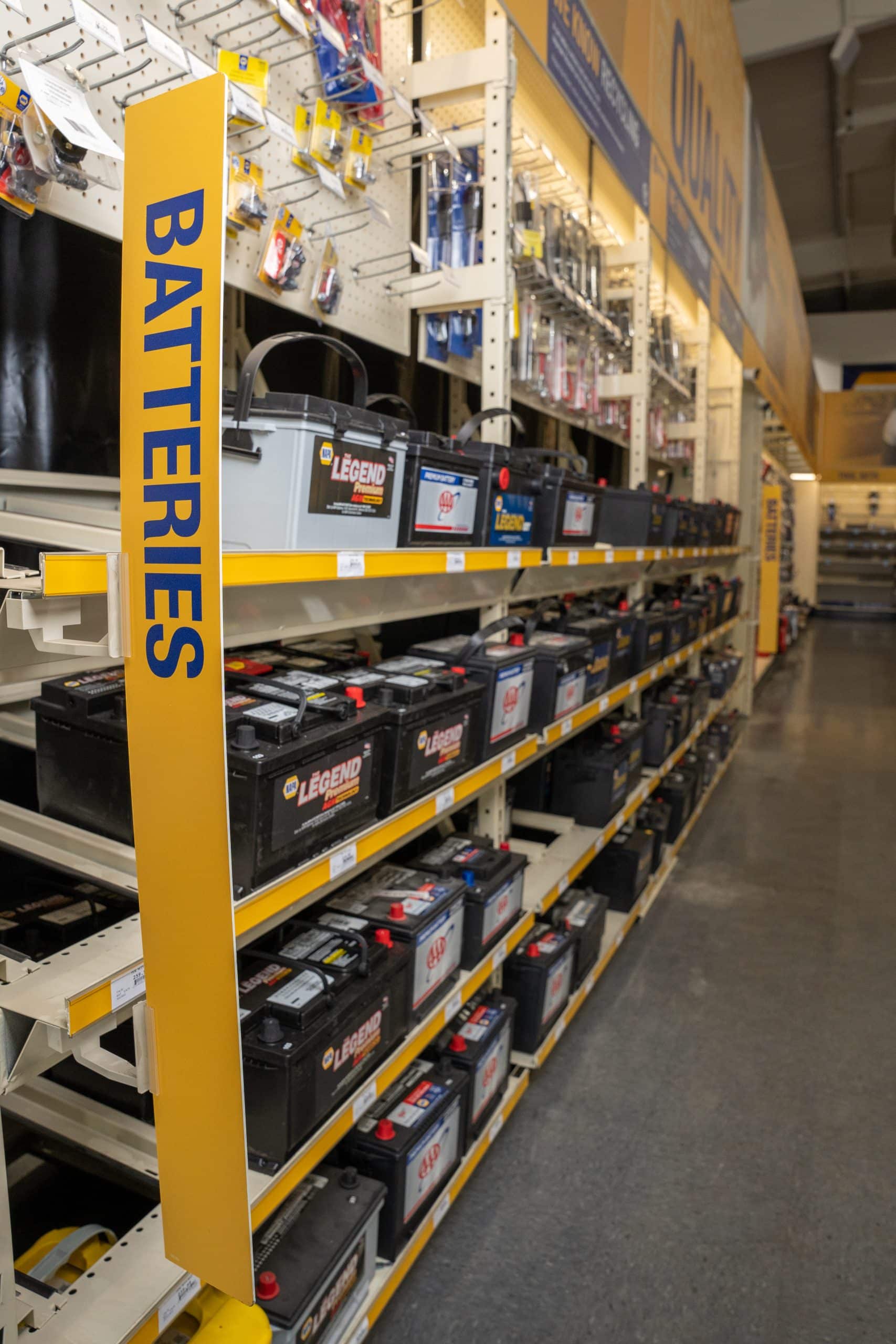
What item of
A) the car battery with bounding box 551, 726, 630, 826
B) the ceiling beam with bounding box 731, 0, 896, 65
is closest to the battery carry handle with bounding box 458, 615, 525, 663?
the car battery with bounding box 551, 726, 630, 826

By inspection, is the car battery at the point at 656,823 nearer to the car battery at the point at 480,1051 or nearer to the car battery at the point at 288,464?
the car battery at the point at 480,1051

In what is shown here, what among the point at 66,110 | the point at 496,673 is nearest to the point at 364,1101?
the point at 496,673

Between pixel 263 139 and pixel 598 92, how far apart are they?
172 cm

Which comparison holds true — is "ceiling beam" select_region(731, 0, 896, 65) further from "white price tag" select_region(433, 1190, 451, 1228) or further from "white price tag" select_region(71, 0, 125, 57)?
"white price tag" select_region(433, 1190, 451, 1228)

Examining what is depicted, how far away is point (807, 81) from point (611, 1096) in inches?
384

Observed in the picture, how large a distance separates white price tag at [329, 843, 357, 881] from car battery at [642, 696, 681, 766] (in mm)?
2585

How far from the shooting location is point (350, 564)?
4.51 ft

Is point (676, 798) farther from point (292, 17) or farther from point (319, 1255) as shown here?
point (292, 17)

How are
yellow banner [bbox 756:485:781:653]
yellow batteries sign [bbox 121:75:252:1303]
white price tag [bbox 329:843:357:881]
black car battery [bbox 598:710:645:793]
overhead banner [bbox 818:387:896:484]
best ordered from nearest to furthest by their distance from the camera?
yellow batteries sign [bbox 121:75:252:1303] → white price tag [bbox 329:843:357:881] → black car battery [bbox 598:710:645:793] → yellow banner [bbox 756:485:781:653] → overhead banner [bbox 818:387:896:484]

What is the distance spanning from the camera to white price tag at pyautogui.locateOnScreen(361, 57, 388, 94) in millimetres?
1793

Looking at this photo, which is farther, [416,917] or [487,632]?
[487,632]

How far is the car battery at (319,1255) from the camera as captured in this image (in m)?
1.42

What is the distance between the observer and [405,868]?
2029 millimetres

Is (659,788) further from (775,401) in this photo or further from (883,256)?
(883,256)
